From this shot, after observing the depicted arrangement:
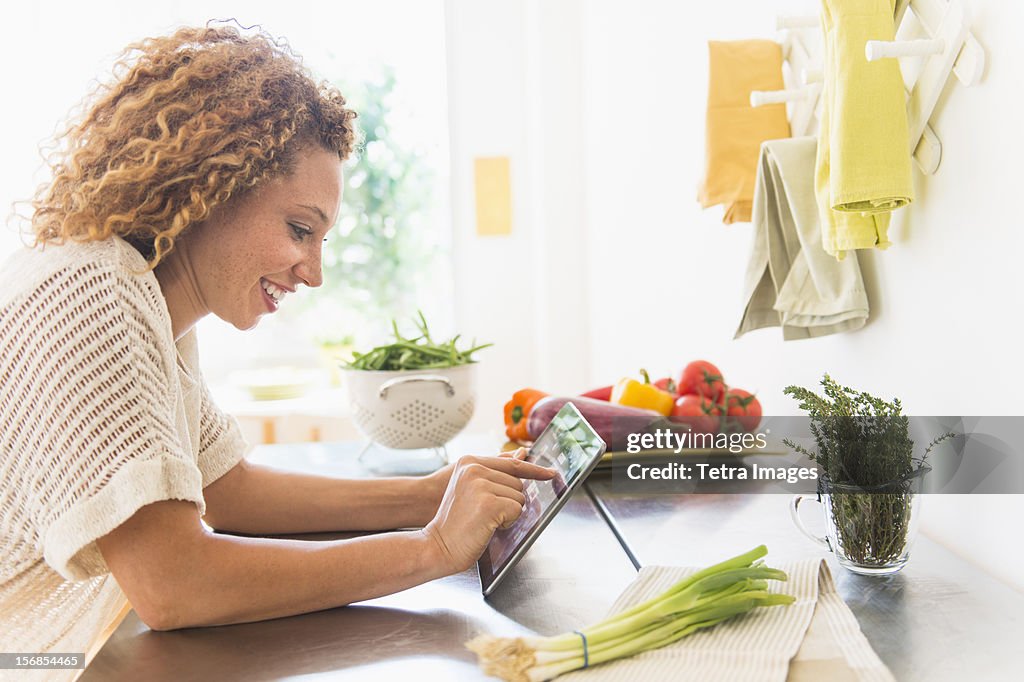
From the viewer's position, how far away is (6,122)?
381 centimetres

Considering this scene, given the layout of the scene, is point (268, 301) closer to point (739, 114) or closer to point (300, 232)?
point (300, 232)

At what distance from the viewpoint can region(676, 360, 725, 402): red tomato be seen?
1.77 metres

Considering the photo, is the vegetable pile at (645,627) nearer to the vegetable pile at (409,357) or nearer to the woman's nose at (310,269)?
the woman's nose at (310,269)

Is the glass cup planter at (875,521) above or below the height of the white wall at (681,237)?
below

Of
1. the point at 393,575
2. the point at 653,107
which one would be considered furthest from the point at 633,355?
the point at 393,575

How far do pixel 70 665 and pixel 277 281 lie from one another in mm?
518

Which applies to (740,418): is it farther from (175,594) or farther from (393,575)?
(175,594)

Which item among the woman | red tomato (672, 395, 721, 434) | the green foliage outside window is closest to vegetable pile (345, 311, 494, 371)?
red tomato (672, 395, 721, 434)

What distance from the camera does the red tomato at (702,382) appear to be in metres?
1.77

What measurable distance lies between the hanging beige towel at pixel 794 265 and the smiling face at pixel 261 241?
712mm

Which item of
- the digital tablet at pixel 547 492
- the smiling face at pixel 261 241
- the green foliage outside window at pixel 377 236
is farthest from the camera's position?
the green foliage outside window at pixel 377 236

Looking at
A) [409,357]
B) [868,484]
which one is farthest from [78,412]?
[409,357]

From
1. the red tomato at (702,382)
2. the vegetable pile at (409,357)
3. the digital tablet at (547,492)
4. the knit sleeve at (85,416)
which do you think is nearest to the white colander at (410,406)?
the vegetable pile at (409,357)

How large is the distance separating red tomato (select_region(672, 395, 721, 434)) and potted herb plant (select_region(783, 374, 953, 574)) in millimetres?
598
